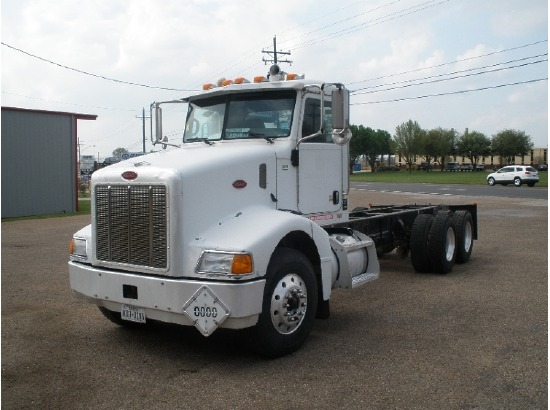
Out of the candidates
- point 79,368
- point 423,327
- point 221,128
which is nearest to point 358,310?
point 423,327

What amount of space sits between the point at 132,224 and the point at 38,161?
2096 centimetres

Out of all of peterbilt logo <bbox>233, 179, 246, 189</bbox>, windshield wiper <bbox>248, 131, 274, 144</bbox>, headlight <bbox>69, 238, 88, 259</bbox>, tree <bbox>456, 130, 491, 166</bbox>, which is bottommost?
headlight <bbox>69, 238, 88, 259</bbox>

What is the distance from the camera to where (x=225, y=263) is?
515 cm

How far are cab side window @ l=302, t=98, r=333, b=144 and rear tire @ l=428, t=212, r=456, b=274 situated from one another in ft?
10.9

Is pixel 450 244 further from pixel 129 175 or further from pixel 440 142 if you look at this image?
pixel 440 142

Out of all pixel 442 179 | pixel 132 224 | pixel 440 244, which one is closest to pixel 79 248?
pixel 132 224

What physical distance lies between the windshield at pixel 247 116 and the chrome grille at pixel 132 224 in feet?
5.17

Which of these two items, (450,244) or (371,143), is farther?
(371,143)

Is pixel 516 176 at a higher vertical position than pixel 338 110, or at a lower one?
lower

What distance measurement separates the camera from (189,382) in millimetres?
5094

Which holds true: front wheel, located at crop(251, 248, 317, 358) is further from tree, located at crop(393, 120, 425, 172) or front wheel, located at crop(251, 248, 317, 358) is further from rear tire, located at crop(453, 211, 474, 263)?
tree, located at crop(393, 120, 425, 172)

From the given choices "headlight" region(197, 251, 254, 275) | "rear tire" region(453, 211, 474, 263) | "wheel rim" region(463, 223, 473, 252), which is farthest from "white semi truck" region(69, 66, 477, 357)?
"wheel rim" region(463, 223, 473, 252)

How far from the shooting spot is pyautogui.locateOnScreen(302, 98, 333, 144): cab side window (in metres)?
6.77

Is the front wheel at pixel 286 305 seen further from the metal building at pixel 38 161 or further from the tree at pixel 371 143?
the tree at pixel 371 143
